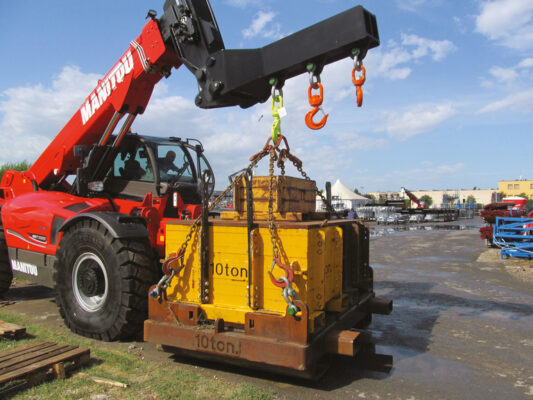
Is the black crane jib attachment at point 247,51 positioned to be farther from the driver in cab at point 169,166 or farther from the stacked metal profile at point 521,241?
the stacked metal profile at point 521,241

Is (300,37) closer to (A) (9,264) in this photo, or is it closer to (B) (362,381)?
(B) (362,381)

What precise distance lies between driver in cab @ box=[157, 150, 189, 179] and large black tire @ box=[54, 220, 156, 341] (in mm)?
1392

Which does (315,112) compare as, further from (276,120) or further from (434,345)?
(434,345)

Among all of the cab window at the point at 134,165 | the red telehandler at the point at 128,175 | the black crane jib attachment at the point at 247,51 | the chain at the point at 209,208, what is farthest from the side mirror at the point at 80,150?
the chain at the point at 209,208

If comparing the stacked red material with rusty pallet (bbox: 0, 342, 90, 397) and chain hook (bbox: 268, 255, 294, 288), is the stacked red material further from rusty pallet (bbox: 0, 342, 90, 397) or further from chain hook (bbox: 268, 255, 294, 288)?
rusty pallet (bbox: 0, 342, 90, 397)

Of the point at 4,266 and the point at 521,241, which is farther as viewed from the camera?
the point at 521,241

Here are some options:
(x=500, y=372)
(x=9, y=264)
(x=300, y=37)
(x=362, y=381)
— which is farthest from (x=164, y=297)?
(x=9, y=264)

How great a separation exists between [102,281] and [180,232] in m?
1.50

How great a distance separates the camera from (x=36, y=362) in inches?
157

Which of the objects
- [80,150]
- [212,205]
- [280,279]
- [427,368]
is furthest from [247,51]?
[427,368]

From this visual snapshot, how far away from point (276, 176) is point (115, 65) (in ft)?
11.4

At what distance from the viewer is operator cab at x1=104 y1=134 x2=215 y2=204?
20.2 ft

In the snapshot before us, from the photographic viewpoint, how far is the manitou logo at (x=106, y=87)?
19.9 ft

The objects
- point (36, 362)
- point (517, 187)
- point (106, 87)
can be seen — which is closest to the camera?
point (36, 362)
